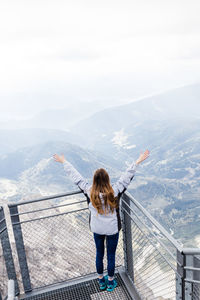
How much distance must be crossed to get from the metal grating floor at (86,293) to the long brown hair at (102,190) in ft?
Answer: 5.02

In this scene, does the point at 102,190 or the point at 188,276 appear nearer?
the point at 188,276

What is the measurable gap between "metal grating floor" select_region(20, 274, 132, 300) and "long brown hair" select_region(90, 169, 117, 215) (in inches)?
60.3

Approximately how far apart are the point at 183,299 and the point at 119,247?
190 centimetres

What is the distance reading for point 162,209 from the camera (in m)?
171

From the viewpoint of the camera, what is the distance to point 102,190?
3174 mm

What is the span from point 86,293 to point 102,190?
183 cm

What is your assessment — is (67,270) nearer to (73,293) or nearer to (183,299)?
(73,293)

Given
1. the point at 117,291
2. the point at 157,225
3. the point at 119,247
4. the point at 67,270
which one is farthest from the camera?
the point at 67,270

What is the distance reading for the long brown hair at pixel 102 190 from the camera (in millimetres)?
3152

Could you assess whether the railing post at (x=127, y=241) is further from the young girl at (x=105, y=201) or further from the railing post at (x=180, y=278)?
the railing post at (x=180, y=278)

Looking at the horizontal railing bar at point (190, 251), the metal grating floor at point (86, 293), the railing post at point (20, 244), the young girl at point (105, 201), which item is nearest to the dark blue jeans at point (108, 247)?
the young girl at point (105, 201)

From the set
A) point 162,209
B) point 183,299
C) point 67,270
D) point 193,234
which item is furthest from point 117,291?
point 162,209

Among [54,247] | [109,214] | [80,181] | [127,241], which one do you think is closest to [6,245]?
[80,181]

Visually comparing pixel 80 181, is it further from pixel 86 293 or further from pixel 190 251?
pixel 86 293
